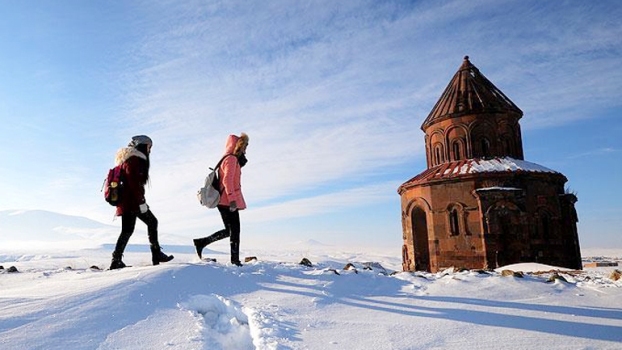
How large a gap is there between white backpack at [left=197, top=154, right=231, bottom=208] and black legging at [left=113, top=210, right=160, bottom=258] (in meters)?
0.75

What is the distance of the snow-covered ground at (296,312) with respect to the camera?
3424 millimetres

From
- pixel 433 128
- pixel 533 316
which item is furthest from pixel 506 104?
pixel 533 316

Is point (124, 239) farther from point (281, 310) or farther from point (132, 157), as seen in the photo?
point (281, 310)

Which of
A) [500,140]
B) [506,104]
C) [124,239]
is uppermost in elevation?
[506,104]

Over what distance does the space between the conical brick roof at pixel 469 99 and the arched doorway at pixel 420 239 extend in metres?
3.89

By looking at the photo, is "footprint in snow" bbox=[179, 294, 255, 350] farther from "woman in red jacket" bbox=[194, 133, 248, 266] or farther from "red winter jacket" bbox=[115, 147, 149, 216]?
"red winter jacket" bbox=[115, 147, 149, 216]

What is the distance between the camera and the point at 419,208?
16.3 m

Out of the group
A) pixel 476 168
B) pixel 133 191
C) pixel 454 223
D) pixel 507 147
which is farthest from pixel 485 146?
pixel 133 191

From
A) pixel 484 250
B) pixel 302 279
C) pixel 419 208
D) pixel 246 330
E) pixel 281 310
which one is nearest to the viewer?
pixel 246 330

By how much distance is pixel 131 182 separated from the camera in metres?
5.76

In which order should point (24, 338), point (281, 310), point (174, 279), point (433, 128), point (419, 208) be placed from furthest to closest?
point (433, 128), point (419, 208), point (174, 279), point (281, 310), point (24, 338)

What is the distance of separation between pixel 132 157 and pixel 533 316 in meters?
5.23

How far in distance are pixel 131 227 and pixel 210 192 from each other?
120 cm

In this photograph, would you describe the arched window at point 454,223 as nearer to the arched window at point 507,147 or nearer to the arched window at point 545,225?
the arched window at point 545,225
